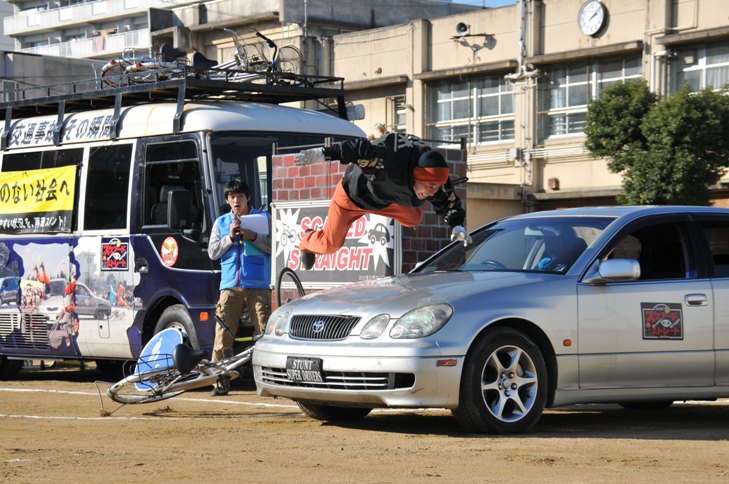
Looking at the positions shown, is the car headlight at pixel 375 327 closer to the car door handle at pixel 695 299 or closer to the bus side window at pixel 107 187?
the car door handle at pixel 695 299

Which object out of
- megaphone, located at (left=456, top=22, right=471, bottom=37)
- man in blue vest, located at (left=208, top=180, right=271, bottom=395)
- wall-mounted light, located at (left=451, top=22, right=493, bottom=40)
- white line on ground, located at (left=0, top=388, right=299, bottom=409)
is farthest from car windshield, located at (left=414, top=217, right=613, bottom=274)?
megaphone, located at (left=456, top=22, right=471, bottom=37)

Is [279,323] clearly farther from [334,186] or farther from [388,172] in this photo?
Answer: [334,186]

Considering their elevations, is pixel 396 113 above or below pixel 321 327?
above

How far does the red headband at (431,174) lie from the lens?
9.45m

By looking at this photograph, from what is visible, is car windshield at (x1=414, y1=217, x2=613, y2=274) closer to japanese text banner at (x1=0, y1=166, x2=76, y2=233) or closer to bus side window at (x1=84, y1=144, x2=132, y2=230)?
bus side window at (x1=84, y1=144, x2=132, y2=230)

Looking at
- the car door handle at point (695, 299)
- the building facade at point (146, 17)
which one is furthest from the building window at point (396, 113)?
the car door handle at point (695, 299)

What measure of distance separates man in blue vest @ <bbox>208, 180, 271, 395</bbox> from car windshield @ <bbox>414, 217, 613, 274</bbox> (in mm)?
Answer: 2612

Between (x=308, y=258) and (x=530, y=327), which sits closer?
(x=530, y=327)

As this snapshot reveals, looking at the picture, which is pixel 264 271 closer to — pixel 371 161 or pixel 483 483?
pixel 371 161

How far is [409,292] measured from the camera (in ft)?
29.8

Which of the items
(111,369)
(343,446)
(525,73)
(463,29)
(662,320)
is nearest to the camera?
(343,446)

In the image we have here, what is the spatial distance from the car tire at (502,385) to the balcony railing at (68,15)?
3208 inches

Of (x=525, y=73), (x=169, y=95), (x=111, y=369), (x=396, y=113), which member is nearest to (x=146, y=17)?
(x=396, y=113)

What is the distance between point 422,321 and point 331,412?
1436 millimetres
